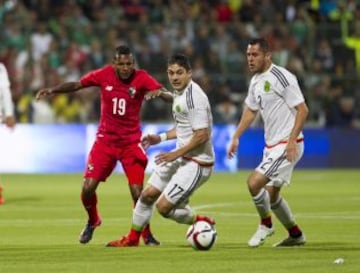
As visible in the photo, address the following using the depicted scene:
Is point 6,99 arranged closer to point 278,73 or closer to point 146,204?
point 146,204

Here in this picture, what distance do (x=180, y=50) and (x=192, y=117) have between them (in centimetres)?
1674

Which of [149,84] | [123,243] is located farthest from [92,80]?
[123,243]

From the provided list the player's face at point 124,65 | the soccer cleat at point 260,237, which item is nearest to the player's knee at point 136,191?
the player's face at point 124,65

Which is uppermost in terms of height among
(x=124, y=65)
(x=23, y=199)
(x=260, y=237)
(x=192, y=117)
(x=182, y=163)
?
(x=124, y=65)

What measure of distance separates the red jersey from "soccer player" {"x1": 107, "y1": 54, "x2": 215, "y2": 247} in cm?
101

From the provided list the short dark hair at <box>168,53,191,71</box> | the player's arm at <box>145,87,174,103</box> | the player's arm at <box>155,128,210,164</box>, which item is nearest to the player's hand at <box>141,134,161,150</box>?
the player's arm at <box>145,87,174,103</box>

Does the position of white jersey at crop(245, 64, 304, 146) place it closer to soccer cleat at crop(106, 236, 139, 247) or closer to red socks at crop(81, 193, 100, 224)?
soccer cleat at crop(106, 236, 139, 247)

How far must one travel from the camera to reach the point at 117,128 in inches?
561

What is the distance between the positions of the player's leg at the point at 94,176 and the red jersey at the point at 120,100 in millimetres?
163

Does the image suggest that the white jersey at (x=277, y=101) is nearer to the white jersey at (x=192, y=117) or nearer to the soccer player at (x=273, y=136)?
the soccer player at (x=273, y=136)

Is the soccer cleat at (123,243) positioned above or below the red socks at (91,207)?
below

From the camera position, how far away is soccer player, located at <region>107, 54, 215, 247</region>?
1294 cm

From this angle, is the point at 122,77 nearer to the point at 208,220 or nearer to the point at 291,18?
the point at 208,220

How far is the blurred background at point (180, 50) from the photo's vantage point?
2881 cm
